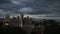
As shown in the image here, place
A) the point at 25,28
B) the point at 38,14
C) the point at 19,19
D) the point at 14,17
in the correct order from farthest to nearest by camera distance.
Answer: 1. the point at 38,14
2. the point at 14,17
3. the point at 19,19
4. the point at 25,28

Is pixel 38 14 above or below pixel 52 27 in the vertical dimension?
above

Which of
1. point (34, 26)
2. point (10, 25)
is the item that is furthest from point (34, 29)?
point (10, 25)

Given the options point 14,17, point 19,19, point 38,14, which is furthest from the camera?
point 38,14

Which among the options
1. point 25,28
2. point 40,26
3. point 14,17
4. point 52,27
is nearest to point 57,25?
point 52,27

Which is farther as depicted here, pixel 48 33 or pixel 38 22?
pixel 38 22

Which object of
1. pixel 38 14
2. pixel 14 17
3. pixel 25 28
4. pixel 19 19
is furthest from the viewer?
pixel 38 14

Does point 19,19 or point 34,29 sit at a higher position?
point 19,19

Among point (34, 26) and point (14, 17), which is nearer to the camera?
point (34, 26)

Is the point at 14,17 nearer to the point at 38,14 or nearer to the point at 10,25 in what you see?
the point at 10,25

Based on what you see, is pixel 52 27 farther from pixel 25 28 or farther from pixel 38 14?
pixel 38 14
